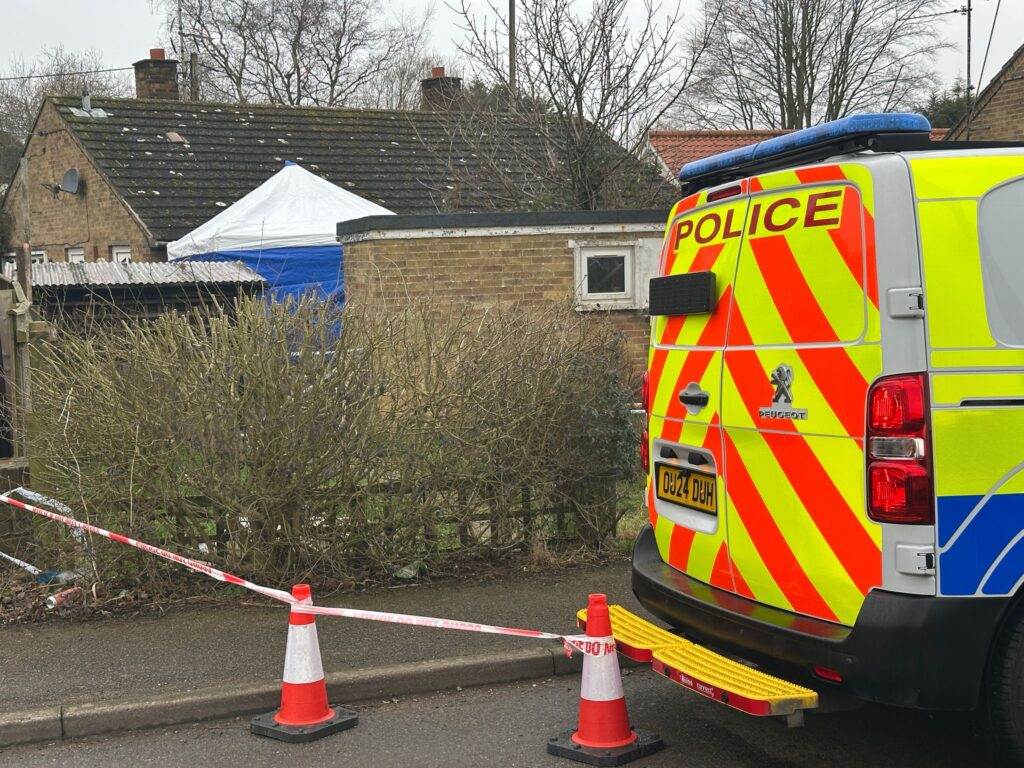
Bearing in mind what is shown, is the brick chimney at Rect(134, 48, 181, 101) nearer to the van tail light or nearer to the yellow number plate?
the yellow number plate

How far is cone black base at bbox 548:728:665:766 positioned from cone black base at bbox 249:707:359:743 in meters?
0.97

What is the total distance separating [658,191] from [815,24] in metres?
26.3

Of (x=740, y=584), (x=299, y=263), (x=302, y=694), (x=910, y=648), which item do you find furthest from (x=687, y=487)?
(x=299, y=263)

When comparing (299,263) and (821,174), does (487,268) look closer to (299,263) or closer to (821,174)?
(299,263)

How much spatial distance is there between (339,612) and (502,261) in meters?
6.78

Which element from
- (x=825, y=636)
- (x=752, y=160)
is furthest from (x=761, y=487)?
(x=752, y=160)

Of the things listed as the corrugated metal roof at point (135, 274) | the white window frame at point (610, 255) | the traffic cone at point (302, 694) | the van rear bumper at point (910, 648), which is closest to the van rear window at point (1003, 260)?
the van rear bumper at point (910, 648)

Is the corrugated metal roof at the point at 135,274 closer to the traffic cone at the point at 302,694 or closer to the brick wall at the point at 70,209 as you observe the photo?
the brick wall at the point at 70,209

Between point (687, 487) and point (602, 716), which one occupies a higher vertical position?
Result: point (687, 487)

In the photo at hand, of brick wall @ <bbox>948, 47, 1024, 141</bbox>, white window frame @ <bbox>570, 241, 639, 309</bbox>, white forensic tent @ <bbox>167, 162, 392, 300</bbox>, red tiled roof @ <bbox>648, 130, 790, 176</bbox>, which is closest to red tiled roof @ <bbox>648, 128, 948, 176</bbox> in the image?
red tiled roof @ <bbox>648, 130, 790, 176</bbox>

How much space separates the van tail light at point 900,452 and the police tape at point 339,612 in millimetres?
1386

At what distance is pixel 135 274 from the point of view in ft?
51.7

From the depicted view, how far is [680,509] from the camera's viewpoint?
4996 mm

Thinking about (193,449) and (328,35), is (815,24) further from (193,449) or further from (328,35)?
(193,449)
